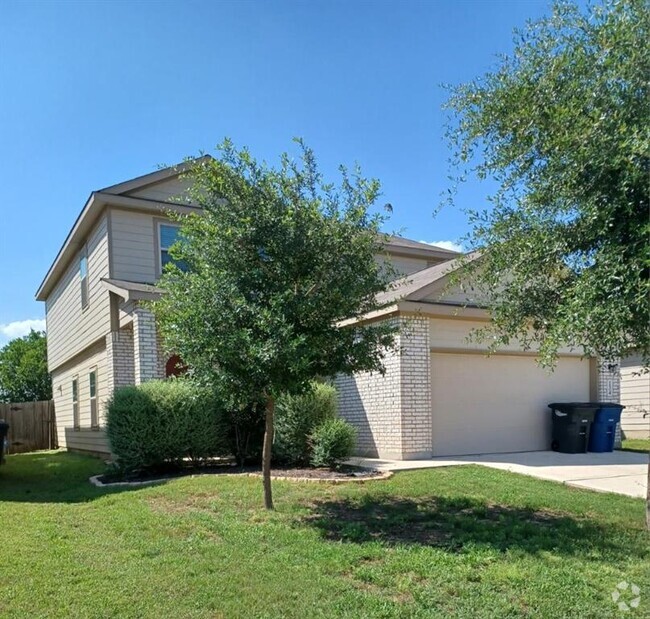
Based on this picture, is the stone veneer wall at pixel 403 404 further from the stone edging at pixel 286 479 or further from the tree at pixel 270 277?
the tree at pixel 270 277

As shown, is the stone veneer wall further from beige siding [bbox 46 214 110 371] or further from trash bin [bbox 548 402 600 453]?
beige siding [bbox 46 214 110 371]

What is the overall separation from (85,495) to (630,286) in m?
7.49

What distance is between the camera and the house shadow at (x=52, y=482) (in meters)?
8.19

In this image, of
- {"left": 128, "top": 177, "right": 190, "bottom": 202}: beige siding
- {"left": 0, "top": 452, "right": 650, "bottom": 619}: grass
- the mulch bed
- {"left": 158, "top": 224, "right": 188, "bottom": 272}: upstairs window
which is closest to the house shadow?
{"left": 0, "top": 452, "right": 650, "bottom": 619}: grass

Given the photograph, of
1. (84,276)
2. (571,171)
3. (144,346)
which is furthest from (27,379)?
(571,171)

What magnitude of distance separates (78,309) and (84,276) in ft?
5.10

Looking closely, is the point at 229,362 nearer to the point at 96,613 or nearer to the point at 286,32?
the point at 96,613

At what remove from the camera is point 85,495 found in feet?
26.8

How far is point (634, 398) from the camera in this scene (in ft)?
57.6

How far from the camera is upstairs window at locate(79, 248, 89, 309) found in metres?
15.4

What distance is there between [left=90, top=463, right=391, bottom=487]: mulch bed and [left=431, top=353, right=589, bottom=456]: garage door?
3001 millimetres

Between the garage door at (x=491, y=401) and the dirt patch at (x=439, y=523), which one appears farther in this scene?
the garage door at (x=491, y=401)

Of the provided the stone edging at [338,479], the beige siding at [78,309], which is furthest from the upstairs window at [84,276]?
the stone edging at [338,479]

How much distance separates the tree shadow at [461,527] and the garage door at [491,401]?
4703 mm
